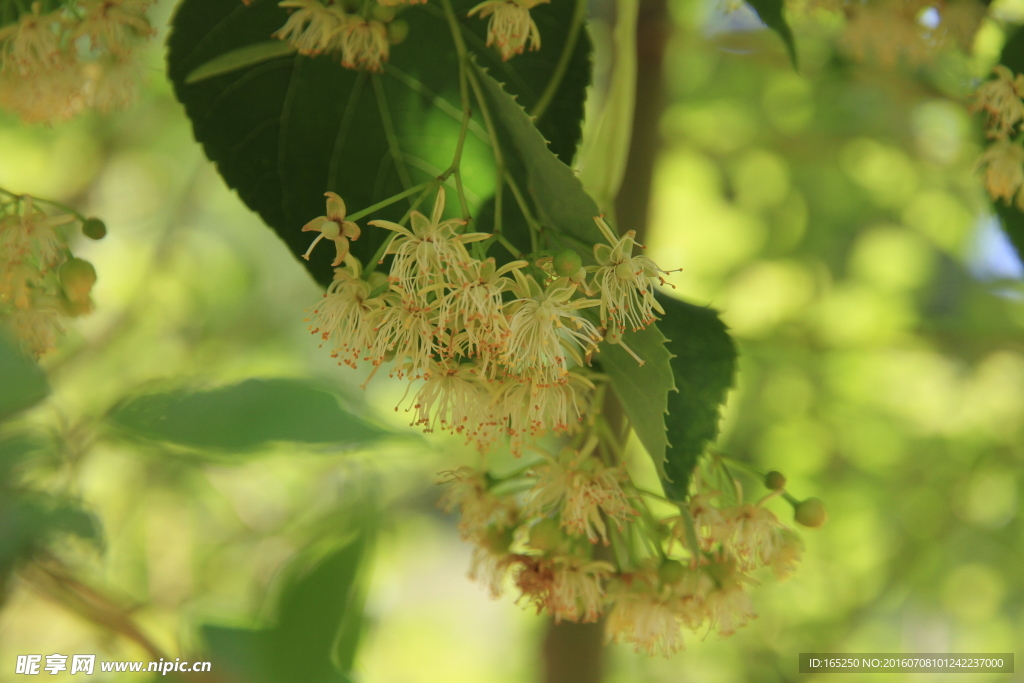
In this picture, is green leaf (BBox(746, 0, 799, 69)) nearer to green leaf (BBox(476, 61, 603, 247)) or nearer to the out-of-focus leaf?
green leaf (BBox(476, 61, 603, 247))

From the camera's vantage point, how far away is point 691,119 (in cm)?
121

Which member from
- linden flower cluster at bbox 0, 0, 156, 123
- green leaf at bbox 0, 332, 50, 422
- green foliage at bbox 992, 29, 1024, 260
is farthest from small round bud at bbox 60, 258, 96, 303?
green foliage at bbox 992, 29, 1024, 260

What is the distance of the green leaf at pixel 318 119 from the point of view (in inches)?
15.6

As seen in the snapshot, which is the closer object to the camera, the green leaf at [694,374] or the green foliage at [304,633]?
the green foliage at [304,633]

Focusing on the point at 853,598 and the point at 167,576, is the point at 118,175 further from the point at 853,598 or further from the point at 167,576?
the point at 853,598

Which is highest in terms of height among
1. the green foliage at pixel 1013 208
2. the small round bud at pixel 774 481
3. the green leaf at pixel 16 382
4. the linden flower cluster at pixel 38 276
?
the green foliage at pixel 1013 208

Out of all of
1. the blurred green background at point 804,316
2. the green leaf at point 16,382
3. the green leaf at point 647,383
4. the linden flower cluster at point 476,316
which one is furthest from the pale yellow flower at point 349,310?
the blurred green background at point 804,316

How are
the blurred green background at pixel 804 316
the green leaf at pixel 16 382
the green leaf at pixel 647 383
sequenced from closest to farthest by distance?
the green leaf at pixel 16 382, the green leaf at pixel 647 383, the blurred green background at pixel 804 316

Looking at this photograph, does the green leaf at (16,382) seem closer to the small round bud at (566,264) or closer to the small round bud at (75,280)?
the small round bud at (566,264)

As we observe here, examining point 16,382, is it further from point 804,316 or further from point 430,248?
point 804,316

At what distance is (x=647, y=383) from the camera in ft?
1.04

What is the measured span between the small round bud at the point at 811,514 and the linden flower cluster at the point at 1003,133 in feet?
0.69

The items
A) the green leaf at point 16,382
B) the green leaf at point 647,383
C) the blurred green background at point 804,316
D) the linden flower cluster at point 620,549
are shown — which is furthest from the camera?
the blurred green background at point 804,316

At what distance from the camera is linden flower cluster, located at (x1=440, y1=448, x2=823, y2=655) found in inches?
15.9
